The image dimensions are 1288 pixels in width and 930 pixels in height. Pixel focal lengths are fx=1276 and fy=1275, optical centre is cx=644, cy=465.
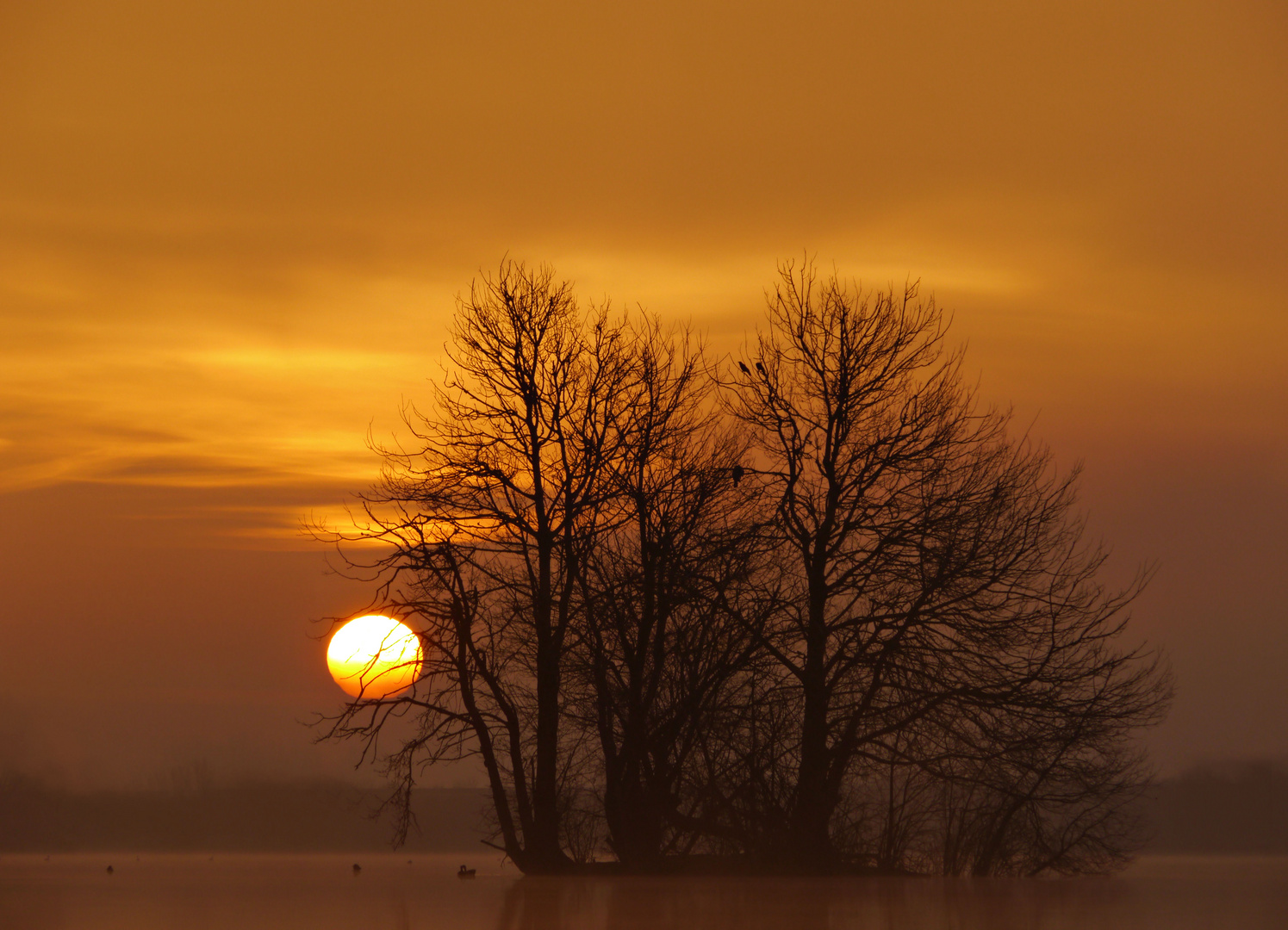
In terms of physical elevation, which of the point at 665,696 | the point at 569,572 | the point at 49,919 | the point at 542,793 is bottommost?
the point at 49,919

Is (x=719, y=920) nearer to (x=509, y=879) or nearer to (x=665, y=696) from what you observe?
(x=509, y=879)

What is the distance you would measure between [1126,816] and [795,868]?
24.1 feet

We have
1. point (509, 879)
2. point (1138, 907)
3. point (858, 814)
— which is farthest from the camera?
point (858, 814)

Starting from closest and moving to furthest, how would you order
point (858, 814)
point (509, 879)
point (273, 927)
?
point (273, 927)
point (509, 879)
point (858, 814)

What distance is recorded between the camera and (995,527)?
17969 millimetres

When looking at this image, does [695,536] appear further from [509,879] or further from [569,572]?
[509,879]

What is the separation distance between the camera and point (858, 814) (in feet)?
66.4

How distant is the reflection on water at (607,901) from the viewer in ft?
34.8

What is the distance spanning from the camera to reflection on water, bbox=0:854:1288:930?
417 inches

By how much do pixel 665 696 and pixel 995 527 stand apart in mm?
5569

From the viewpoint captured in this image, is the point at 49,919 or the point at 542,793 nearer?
the point at 49,919

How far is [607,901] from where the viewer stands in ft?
42.6

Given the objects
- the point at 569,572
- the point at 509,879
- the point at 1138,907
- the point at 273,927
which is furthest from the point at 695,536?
the point at 273,927

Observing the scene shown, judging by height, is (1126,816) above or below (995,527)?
below
